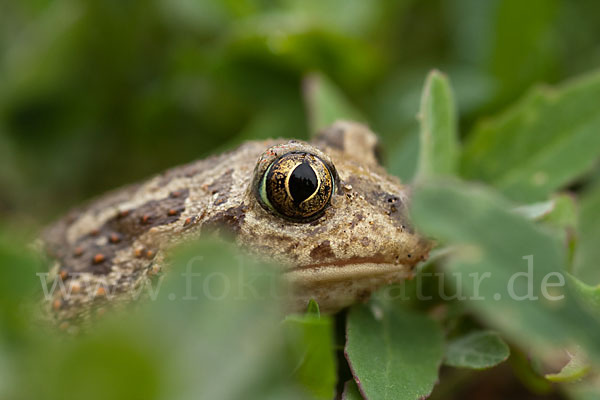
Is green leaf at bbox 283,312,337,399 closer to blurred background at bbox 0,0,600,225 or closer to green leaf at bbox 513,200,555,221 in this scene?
green leaf at bbox 513,200,555,221

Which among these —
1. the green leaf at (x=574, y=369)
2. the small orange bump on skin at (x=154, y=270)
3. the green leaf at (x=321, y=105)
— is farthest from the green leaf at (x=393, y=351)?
the green leaf at (x=321, y=105)

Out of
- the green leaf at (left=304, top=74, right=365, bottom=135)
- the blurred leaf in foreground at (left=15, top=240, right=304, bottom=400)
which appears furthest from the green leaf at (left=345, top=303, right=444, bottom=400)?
the green leaf at (left=304, top=74, right=365, bottom=135)

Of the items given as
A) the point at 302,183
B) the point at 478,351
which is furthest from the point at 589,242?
the point at 302,183

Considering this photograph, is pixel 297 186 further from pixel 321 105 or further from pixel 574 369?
pixel 321 105

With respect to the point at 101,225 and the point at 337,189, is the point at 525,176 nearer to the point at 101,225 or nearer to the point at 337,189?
the point at 337,189

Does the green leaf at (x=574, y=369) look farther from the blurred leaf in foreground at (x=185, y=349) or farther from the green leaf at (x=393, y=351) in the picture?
the blurred leaf in foreground at (x=185, y=349)

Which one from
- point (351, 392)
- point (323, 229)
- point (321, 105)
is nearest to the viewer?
point (351, 392)
